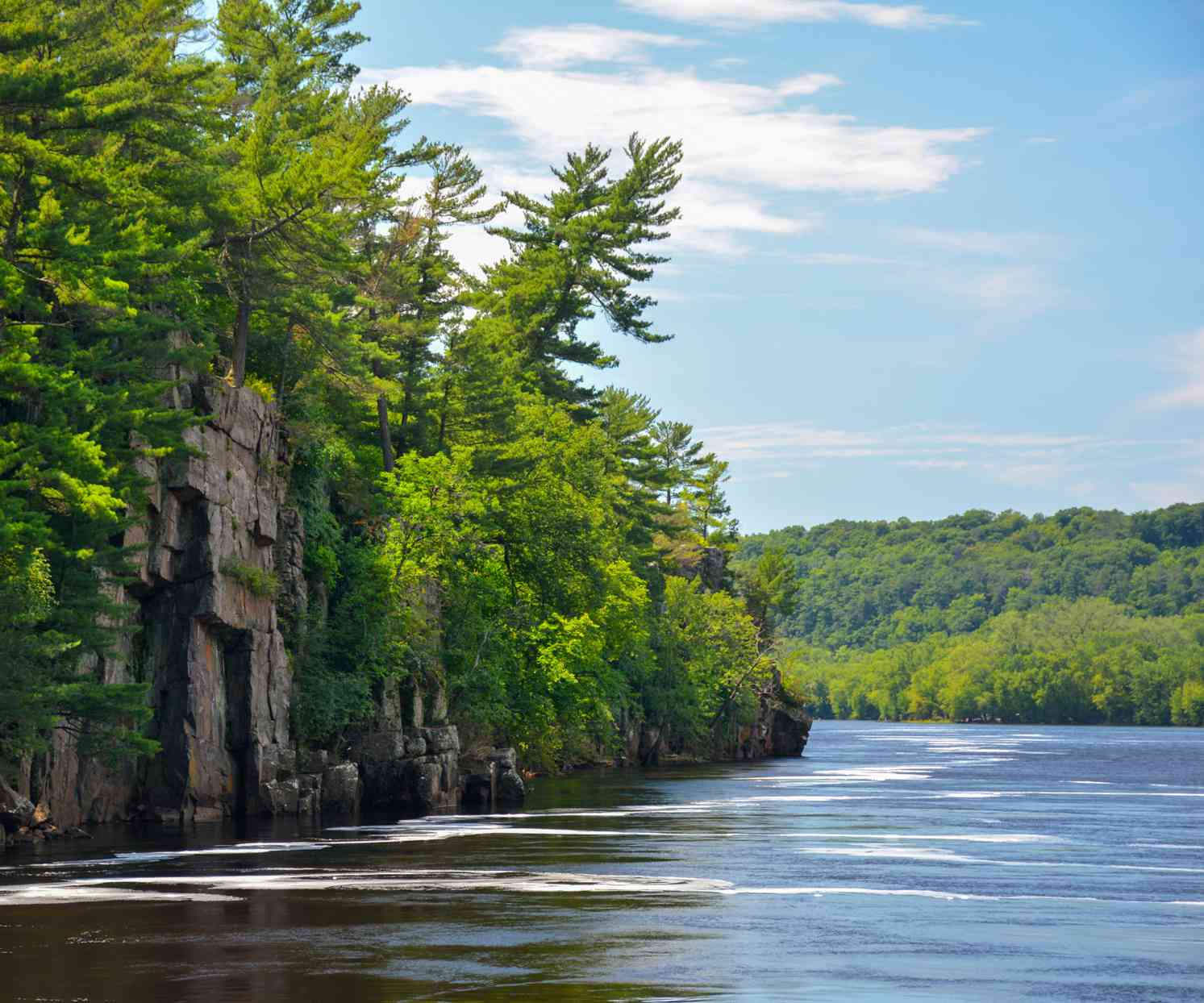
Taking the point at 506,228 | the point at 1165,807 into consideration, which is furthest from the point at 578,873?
the point at 506,228

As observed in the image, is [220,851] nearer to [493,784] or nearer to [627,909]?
[627,909]

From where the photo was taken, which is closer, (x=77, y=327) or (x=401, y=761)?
(x=77, y=327)

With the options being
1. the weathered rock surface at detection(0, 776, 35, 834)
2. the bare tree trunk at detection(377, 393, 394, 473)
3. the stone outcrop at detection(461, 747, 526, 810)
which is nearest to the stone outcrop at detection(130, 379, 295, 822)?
the weathered rock surface at detection(0, 776, 35, 834)

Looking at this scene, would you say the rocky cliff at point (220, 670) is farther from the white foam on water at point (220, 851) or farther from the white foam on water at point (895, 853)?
the white foam on water at point (895, 853)

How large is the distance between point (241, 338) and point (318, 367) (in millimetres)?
4825

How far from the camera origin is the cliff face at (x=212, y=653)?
130 feet

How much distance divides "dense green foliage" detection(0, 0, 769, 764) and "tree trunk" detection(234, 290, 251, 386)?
11cm

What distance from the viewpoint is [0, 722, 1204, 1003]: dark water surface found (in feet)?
60.4

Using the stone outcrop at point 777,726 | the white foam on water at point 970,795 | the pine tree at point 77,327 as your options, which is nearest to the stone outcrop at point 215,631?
the pine tree at point 77,327

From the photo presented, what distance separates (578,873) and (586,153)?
198ft

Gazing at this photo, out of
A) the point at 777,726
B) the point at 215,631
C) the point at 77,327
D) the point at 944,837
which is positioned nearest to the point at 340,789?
the point at 215,631

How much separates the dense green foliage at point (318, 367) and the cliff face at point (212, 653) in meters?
1.09

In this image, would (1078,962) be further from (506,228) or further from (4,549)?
(506,228)

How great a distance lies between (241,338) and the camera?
48.7 m
